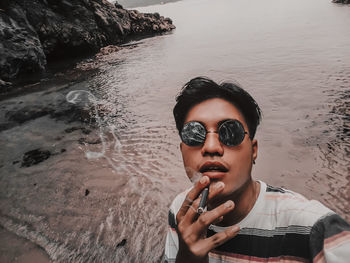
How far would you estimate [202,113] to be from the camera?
5.17 feet

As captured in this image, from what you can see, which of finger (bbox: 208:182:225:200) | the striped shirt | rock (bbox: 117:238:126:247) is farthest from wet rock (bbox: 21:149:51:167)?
finger (bbox: 208:182:225:200)

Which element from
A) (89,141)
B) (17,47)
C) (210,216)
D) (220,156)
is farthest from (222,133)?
(17,47)

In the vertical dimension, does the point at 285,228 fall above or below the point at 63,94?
above

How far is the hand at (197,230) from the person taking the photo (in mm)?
1035

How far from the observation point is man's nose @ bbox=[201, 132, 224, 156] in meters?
1.40

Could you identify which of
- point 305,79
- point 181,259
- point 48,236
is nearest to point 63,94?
point 48,236

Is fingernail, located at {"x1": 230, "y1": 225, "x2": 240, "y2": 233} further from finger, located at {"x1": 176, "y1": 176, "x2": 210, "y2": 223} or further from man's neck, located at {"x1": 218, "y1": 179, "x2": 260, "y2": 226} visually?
man's neck, located at {"x1": 218, "y1": 179, "x2": 260, "y2": 226}

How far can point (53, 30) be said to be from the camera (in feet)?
64.2

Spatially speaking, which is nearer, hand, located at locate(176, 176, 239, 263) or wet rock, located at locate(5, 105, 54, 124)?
hand, located at locate(176, 176, 239, 263)

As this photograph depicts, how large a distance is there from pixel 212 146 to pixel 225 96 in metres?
0.45

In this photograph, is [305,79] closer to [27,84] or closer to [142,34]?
[27,84]

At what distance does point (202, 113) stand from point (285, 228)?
0.86 m

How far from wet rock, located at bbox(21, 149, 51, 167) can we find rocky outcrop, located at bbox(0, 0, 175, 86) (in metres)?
8.74

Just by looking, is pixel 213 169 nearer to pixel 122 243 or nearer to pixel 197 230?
pixel 197 230
